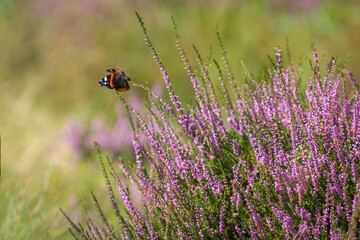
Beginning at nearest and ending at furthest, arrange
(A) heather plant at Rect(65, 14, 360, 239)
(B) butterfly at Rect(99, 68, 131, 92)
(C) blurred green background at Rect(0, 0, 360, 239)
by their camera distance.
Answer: (A) heather plant at Rect(65, 14, 360, 239) < (B) butterfly at Rect(99, 68, 131, 92) < (C) blurred green background at Rect(0, 0, 360, 239)

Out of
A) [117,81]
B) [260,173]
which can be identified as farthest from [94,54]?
[260,173]

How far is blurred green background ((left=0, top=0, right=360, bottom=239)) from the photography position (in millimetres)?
5766

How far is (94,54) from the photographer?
890 centimetres

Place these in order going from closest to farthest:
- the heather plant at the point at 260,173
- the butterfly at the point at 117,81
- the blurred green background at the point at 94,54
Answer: the heather plant at the point at 260,173
the butterfly at the point at 117,81
the blurred green background at the point at 94,54

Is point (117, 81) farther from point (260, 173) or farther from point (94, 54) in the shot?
point (94, 54)

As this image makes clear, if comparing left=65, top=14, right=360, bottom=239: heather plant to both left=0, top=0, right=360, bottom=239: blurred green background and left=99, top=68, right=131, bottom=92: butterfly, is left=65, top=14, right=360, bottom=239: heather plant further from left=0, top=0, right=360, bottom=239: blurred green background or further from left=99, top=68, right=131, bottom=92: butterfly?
left=0, top=0, right=360, bottom=239: blurred green background

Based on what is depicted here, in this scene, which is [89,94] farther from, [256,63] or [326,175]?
[326,175]

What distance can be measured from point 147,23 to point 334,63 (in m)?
6.84

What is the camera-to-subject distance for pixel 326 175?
77.4 inches

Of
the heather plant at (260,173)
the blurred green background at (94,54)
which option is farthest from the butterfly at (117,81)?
the blurred green background at (94,54)

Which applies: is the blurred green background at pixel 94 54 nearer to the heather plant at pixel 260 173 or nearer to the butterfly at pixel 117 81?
the butterfly at pixel 117 81

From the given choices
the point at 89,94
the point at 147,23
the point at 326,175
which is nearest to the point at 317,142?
the point at 326,175

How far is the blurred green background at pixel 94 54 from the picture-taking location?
5.77m

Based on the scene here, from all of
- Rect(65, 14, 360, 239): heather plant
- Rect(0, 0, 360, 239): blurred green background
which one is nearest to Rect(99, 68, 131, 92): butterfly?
Rect(65, 14, 360, 239): heather plant
